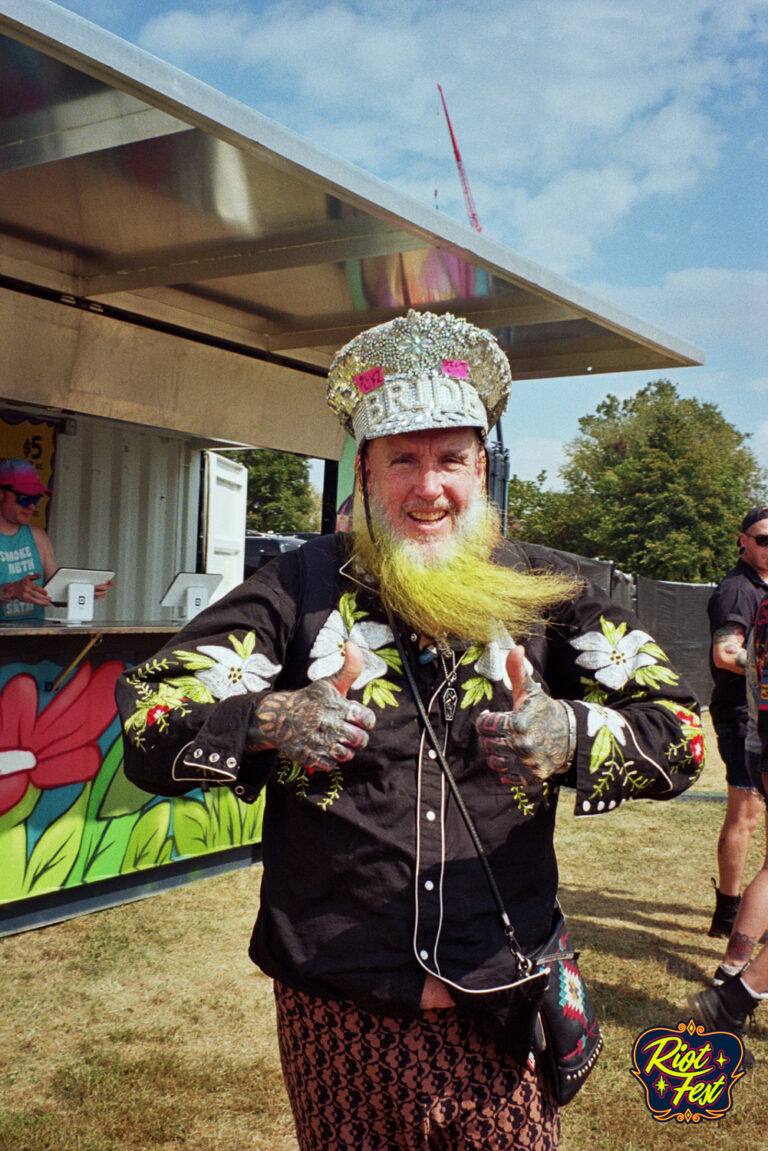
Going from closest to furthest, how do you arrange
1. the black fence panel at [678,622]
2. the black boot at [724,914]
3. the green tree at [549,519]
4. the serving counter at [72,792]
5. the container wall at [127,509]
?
the serving counter at [72,792], the black boot at [724,914], the container wall at [127,509], the black fence panel at [678,622], the green tree at [549,519]

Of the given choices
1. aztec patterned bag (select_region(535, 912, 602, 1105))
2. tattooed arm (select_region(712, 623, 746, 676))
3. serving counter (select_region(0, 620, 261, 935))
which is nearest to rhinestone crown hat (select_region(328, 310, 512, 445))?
aztec patterned bag (select_region(535, 912, 602, 1105))

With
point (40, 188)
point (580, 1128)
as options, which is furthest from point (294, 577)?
point (40, 188)

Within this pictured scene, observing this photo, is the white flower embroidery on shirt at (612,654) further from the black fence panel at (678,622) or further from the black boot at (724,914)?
the black fence panel at (678,622)

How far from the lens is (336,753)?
144 centimetres

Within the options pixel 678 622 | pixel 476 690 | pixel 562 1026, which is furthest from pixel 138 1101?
pixel 678 622

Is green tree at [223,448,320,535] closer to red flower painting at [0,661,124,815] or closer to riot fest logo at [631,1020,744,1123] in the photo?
red flower painting at [0,661,124,815]

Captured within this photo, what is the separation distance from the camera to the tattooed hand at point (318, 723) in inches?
56.8

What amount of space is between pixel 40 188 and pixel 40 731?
249cm

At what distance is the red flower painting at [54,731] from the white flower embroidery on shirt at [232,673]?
10.1ft

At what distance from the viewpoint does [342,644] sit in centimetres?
173

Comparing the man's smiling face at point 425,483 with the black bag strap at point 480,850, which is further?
the man's smiling face at point 425,483

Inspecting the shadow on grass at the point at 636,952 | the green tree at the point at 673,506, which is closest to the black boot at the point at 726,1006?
the shadow on grass at the point at 636,952

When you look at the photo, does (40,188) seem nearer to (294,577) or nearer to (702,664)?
(294,577)

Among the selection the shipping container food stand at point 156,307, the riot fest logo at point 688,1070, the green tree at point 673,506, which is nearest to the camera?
the riot fest logo at point 688,1070
